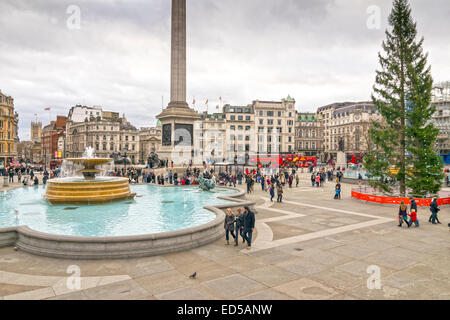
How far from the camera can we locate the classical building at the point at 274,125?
295ft

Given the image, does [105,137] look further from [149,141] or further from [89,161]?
[89,161]

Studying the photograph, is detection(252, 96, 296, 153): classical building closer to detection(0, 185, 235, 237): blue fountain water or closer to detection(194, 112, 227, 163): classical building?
detection(194, 112, 227, 163): classical building

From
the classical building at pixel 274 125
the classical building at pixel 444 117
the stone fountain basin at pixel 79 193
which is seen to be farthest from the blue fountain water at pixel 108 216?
the classical building at pixel 444 117

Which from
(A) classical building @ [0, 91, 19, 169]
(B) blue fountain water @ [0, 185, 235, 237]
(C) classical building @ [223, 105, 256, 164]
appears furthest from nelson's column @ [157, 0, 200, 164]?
(A) classical building @ [0, 91, 19, 169]

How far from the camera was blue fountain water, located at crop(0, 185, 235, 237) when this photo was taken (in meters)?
12.1

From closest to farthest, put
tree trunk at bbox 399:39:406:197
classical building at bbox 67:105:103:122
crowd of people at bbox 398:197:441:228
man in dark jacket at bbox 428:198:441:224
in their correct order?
1. crowd of people at bbox 398:197:441:228
2. man in dark jacket at bbox 428:198:441:224
3. tree trunk at bbox 399:39:406:197
4. classical building at bbox 67:105:103:122

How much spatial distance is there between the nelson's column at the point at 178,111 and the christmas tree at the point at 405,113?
2493cm

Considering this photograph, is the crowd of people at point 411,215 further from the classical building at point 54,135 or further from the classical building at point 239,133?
the classical building at point 54,135

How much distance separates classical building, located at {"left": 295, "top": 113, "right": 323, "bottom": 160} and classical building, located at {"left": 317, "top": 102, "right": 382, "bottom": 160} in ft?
14.0

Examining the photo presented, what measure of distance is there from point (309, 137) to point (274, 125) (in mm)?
22225

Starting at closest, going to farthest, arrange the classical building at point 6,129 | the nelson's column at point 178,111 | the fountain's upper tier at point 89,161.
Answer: the fountain's upper tier at point 89,161
the nelson's column at point 178,111
the classical building at point 6,129
